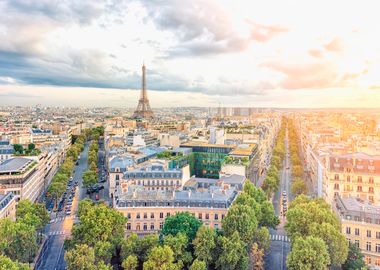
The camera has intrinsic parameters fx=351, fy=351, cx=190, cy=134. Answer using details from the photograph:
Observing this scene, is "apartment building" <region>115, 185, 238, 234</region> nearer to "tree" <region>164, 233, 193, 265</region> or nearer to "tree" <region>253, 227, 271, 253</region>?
"tree" <region>253, 227, 271, 253</region>

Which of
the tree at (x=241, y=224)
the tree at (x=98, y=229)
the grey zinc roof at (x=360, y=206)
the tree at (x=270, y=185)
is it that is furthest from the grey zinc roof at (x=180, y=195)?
the tree at (x=270, y=185)

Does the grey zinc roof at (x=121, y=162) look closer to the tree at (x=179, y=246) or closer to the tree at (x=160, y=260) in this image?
the tree at (x=179, y=246)

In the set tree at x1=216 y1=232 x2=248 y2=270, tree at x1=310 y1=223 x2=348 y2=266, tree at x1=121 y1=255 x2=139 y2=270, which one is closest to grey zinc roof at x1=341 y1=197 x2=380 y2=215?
tree at x1=310 y1=223 x2=348 y2=266

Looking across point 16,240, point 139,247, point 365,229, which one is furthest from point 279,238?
point 16,240

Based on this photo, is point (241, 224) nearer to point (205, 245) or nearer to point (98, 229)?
point (205, 245)

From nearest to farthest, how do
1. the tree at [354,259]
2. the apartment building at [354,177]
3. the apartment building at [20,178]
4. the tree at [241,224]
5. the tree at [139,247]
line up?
the tree at [354,259], the tree at [139,247], the tree at [241,224], the apartment building at [354,177], the apartment building at [20,178]
